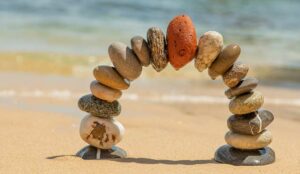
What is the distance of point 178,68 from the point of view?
412cm

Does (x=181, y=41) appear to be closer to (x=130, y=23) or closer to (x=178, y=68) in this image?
(x=178, y=68)

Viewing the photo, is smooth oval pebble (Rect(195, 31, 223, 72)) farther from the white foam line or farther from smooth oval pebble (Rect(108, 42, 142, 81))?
the white foam line

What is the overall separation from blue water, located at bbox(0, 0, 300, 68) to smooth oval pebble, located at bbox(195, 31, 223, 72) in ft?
24.1

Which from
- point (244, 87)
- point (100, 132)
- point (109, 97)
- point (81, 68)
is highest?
point (81, 68)

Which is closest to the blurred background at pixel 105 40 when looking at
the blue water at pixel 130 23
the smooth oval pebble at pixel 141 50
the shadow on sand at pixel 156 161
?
the blue water at pixel 130 23

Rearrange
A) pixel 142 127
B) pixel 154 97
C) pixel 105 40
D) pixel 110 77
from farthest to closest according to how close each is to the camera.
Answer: pixel 105 40
pixel 154 97
pixel 142 127
pixel 110 77

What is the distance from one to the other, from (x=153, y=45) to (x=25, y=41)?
8.72m

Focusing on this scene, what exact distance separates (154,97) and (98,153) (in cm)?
337

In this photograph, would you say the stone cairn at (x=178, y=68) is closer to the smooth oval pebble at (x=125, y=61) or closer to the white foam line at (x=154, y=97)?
the smooth oval pebble at (x=125, y=61)

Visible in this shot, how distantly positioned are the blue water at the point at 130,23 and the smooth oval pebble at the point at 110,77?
286 inches

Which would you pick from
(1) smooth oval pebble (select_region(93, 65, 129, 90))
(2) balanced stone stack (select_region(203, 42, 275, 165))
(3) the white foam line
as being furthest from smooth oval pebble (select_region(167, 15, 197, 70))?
(3) the white foam line

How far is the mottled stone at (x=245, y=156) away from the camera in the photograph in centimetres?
406

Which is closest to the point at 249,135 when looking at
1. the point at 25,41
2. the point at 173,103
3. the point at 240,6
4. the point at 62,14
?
the point at 173,103

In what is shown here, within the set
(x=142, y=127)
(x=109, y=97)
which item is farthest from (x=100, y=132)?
(x=142, y=127)
